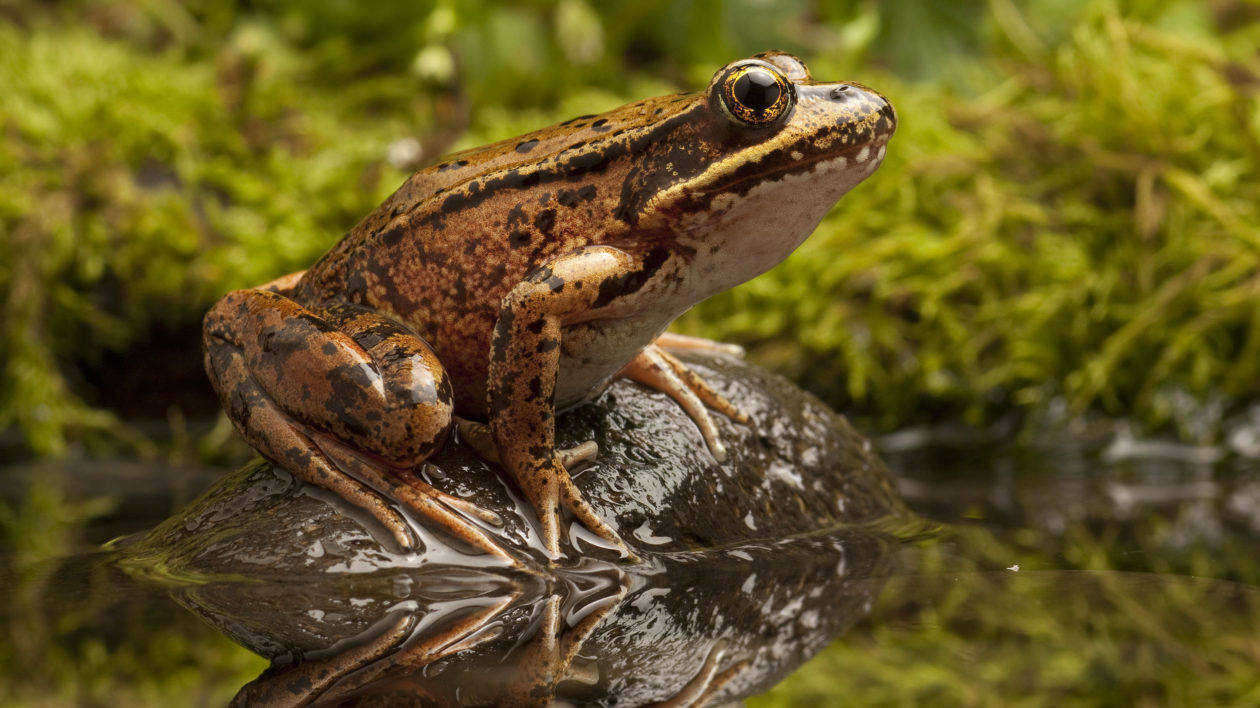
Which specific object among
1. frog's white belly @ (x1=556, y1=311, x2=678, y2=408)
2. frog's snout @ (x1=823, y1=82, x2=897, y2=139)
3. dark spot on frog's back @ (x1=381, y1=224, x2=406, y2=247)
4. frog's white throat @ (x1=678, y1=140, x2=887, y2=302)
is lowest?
frog's white belly @ (x1=556, y1=311, x2=678, y2=408)

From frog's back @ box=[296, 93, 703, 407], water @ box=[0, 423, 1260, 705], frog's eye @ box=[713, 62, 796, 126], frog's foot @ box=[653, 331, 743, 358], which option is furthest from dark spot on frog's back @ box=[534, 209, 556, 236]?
frog's foot @ box=[653, 331, 743, 358]

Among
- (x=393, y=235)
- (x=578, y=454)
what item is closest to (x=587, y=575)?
(x=578, y=454)

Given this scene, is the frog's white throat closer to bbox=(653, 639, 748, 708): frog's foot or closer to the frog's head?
the frog's head

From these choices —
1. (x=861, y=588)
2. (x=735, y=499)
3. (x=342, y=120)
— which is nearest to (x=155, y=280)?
(x=342, y=120)

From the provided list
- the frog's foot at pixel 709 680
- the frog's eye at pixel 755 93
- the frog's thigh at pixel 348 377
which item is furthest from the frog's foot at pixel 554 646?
the frog's eye at pixel 755 93

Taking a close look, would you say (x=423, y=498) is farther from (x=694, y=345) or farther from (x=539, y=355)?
(x=694, y=345)

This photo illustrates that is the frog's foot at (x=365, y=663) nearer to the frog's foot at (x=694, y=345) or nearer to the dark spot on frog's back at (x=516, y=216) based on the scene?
the dark spot on frog's back at (x=516, y=216)
